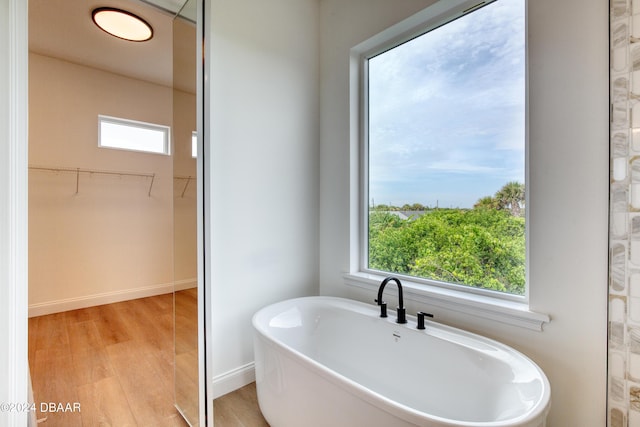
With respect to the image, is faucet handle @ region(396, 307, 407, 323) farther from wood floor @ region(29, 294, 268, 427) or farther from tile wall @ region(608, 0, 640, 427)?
wood floor @ region(29, 294, 268, 427)

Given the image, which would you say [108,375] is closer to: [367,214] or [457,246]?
[367,214]

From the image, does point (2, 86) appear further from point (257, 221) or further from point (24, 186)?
point (257, 221)

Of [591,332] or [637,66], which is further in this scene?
[591,332]

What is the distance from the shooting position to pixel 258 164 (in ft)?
6.72

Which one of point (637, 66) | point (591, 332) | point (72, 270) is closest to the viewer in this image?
point (637, 66)

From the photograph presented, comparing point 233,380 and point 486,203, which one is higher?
point 486,203

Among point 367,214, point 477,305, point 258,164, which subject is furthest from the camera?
point 367,214

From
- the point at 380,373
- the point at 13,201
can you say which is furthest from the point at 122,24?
the point at 380,373

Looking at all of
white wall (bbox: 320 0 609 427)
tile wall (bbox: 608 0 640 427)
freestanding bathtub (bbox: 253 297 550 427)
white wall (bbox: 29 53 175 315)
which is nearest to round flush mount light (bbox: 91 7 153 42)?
white wall (bbox: 29 53 175 315)

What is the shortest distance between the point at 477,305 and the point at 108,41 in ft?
10.4

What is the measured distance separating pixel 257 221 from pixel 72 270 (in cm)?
163

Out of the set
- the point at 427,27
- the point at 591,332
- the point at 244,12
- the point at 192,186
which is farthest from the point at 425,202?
the point at 244,12

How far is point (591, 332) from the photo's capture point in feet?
3.90

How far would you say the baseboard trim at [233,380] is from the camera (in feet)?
5.99
